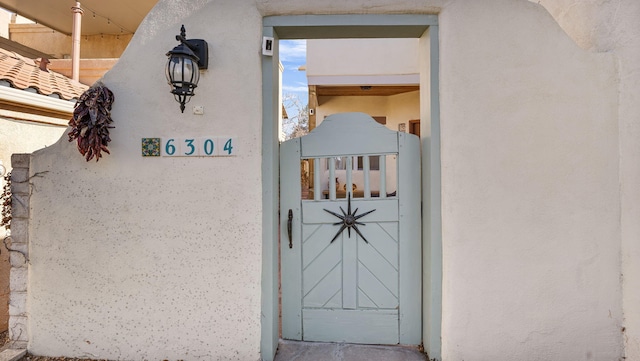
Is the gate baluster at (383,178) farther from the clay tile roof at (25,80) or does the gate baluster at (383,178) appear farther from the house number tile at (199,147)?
the clay tile roof at (25,80)

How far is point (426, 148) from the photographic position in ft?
10.4

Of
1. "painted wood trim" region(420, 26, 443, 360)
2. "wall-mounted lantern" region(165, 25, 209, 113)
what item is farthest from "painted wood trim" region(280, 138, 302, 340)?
"painted wood trim" region(420, 26, 443, 360)

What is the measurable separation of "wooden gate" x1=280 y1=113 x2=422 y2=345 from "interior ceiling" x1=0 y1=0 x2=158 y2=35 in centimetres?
726

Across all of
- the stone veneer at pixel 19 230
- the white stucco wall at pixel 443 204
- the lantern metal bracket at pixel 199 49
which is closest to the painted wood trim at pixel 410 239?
the white stucco wall at pixel 443 204

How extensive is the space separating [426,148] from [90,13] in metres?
9.04

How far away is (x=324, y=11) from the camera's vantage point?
3.07 meters

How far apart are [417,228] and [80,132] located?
119 inches

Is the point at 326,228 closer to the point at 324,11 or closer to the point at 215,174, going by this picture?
the point at 215,174

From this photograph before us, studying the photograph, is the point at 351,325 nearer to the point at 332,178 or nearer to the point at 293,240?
the point at 293,240

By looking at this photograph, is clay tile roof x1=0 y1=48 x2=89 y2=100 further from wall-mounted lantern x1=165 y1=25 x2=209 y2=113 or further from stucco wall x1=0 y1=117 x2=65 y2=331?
wall-mounted lantern x1=165 y1=25 x2=209 y2=113

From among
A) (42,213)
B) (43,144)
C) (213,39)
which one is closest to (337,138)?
(213,39)

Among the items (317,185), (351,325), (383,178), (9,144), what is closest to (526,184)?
(383,178)

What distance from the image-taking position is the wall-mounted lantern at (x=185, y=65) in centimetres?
280

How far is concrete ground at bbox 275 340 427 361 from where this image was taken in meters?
3.13
